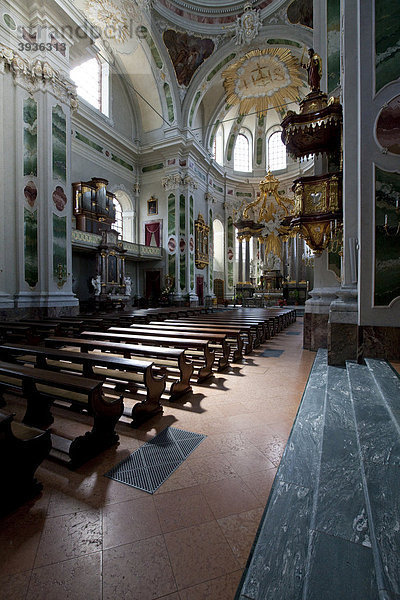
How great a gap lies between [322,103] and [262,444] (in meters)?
5.98

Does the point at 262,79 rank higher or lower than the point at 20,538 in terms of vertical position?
higher

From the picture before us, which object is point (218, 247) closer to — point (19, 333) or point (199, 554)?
point (19, 333)

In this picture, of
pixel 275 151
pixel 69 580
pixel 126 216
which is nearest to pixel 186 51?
pixel 126 216

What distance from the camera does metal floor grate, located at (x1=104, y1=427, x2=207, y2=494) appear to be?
1.87 metres

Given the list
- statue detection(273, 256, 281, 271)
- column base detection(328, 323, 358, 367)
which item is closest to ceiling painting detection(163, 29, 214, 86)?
statue detection(273, 256, 281, 271)

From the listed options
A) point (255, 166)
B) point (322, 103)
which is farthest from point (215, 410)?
point (255, 166)

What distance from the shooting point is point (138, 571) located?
1245mm

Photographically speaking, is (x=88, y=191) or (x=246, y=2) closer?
(x=88, y=191)

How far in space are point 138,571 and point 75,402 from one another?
122 cm

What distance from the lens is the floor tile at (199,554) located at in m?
1.22

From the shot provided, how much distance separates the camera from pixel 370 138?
3.26 m

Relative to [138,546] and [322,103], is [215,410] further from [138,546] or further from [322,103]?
[322,103]

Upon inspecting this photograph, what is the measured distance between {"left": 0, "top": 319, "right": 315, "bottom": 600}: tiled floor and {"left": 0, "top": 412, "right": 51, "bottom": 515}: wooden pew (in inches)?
2.7

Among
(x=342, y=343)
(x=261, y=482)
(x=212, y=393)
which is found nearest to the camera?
(x=261, y=482)
